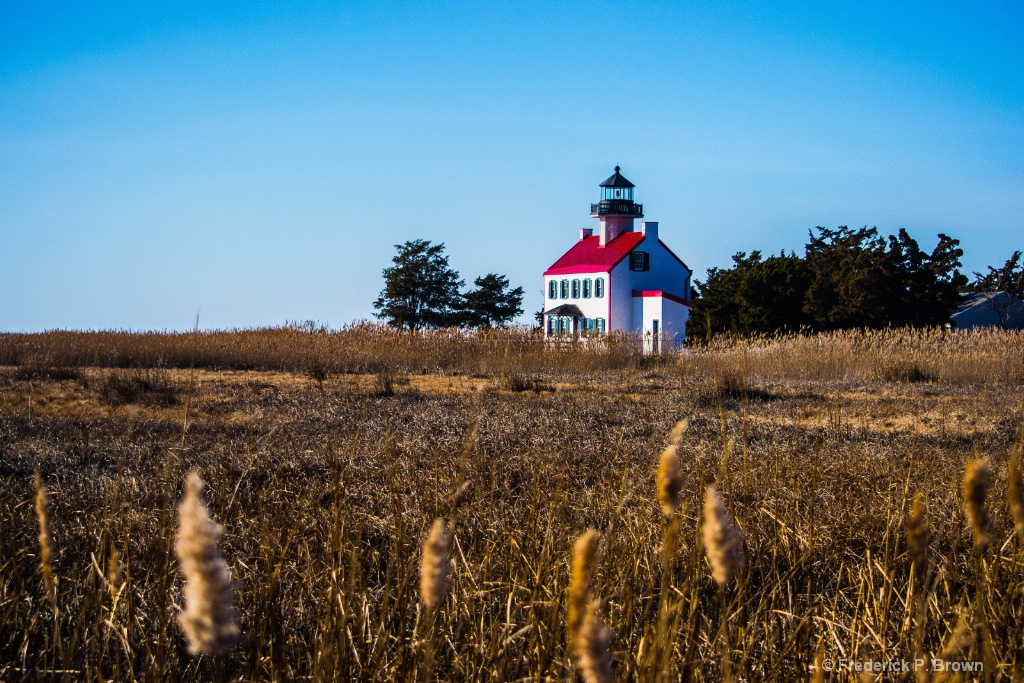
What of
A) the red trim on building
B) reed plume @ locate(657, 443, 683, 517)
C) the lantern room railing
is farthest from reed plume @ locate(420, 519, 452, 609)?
the lantern room railing

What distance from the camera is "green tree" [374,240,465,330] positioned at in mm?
46531

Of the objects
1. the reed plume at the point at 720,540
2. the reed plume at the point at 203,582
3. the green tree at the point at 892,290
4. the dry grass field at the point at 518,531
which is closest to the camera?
the reed plume at the point at 203,582

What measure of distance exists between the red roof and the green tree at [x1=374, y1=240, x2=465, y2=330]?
5583 mm

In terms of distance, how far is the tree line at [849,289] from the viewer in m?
32.0

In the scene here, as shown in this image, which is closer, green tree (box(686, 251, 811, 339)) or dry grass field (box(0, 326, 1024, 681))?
dry grass field (box(0, 326, 1024, 681))

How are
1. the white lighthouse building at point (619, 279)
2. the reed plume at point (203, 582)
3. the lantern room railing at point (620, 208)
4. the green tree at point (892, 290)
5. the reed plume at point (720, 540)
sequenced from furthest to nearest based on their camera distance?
the lantern room railing at point (620, 208) < the white lighthouse building at point (619, 279) < the green tree at point (892, 290) < the reed plume at point (720, 540) < the reed plume at point (203, 582)

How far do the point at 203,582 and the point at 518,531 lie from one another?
2.44m

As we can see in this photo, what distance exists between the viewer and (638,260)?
A: 44062 mm

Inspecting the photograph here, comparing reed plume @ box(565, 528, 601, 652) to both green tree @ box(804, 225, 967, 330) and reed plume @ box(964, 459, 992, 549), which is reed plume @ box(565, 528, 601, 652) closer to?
reed plume @ box(964, 459, 992, 549)

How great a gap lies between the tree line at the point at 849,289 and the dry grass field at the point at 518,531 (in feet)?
70.0

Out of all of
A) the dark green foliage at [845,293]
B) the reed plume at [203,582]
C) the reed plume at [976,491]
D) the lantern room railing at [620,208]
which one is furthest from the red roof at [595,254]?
the reed plume at [203,582]

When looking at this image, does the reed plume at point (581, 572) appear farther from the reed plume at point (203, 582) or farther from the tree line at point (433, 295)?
the tree line at point (433, 295)

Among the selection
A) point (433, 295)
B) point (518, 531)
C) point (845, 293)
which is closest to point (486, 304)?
point (433, 295)

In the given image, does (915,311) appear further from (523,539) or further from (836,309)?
(523,539)
